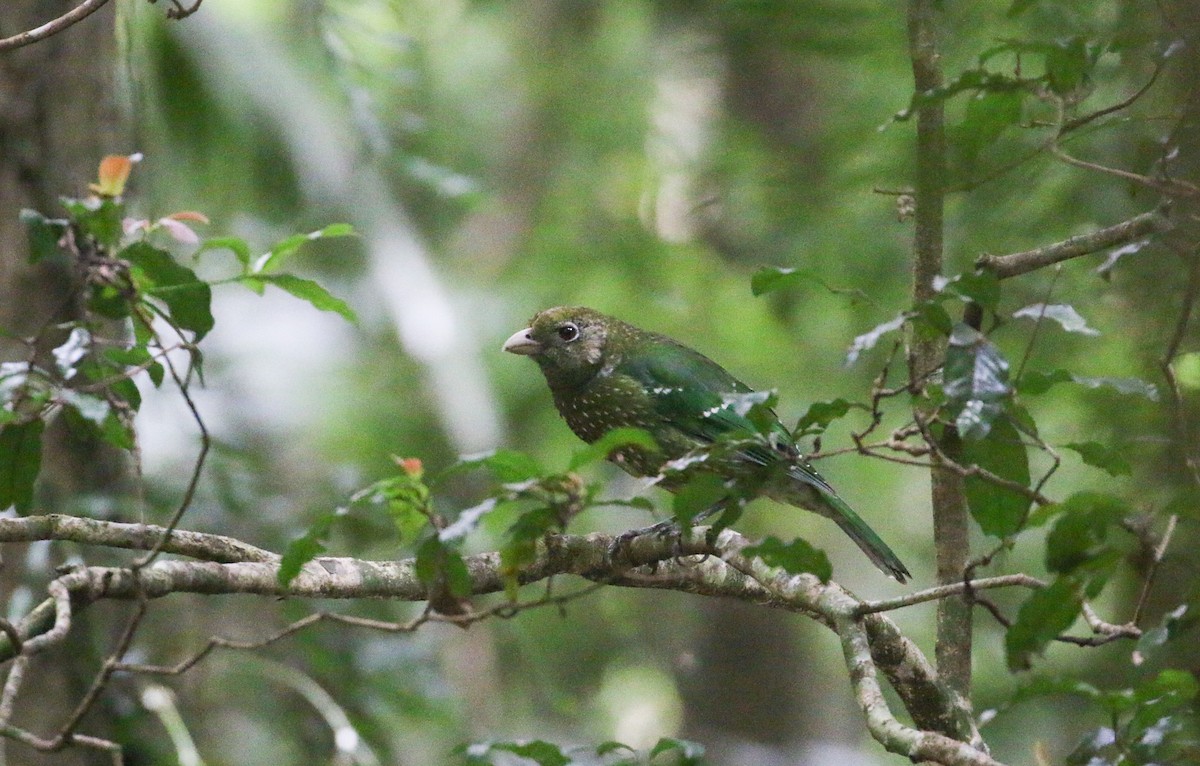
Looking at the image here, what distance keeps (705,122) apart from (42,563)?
237 inches

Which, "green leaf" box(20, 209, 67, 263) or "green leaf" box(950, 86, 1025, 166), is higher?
"green leaf" box(950, 86, 1025, 166)

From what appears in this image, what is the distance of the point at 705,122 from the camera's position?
8.78 m

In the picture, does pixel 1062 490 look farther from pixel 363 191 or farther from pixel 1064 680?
pixel 1064 680

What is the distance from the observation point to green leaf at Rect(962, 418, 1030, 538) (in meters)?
2.11

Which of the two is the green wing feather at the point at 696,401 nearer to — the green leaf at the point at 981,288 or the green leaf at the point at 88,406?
the green leaf at the point at 981,288

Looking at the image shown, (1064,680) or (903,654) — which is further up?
(903,654)

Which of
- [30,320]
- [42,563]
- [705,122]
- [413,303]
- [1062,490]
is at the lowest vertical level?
[42,563]

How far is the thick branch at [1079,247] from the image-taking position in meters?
2.15

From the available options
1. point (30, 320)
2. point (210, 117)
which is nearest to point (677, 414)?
point (30, 320)

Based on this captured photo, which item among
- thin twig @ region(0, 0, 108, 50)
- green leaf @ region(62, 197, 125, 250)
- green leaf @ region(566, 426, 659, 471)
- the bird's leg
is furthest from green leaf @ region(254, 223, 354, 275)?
the bird's leg

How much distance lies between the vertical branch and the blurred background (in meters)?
0.22

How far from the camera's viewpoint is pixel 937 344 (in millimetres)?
2721

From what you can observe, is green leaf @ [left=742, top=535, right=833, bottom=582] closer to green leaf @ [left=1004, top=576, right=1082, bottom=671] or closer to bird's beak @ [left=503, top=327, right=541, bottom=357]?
green leaf @ [left=1004, top=576, right=1082, bottom=671]

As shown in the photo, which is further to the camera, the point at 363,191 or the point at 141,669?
the point at 363,191
